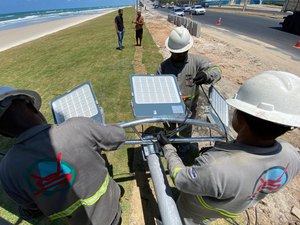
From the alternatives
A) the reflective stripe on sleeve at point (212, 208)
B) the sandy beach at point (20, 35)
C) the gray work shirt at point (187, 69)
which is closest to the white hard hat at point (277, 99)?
the reflective stripe on sleeve at point (212, 208)

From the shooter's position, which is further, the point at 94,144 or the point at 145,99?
the point at 145,99

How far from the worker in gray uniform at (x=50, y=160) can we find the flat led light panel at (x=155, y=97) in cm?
79

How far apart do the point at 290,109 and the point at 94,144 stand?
4.27 ft

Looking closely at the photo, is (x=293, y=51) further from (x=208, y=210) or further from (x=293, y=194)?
(x=208, y=210)

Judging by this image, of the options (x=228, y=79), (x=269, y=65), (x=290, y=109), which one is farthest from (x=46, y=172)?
(x=269, y=65)

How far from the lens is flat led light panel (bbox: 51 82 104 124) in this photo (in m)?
2.47

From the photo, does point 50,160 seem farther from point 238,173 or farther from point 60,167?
point 238,173

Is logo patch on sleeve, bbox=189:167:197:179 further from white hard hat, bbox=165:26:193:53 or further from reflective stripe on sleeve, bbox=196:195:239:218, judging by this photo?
white hard hat, bbox=165:26:193:53

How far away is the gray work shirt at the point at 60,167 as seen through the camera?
1.31 m

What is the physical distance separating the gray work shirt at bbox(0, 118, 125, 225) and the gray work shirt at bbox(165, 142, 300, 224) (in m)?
0.65

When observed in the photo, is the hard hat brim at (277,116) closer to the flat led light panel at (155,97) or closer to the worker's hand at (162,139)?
the worker's hand at (162,139)

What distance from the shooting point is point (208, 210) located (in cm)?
181

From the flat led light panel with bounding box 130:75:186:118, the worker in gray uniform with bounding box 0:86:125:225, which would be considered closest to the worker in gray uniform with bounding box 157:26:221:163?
the flat led light panel with bounding box 130:75:186:118

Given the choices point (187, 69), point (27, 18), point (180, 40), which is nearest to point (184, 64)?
point (187, 69)
